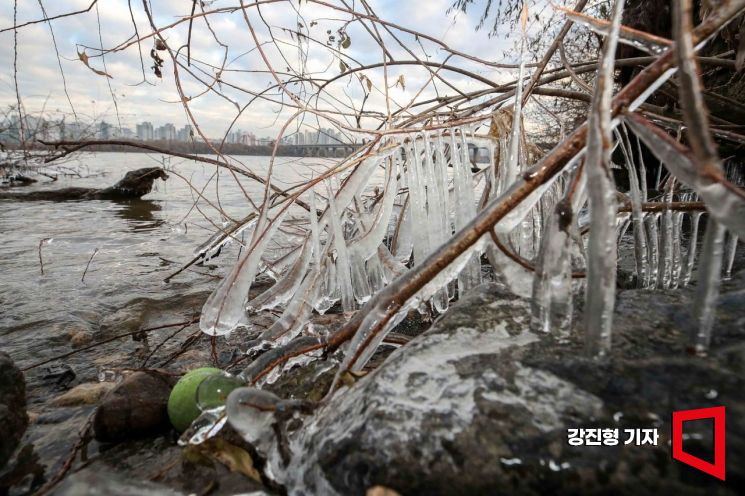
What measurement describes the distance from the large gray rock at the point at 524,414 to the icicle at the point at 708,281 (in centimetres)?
4

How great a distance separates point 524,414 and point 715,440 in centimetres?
32

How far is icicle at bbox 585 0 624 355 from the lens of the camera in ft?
2.59

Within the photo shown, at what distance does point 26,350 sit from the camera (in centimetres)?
228

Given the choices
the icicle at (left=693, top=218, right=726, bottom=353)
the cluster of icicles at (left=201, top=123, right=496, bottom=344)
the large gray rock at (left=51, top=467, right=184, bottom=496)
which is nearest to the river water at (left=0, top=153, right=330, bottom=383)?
the cluster of icicles at (left=201, top=123, right=496, bottom=344)

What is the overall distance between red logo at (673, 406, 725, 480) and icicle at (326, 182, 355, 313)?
4.56ft

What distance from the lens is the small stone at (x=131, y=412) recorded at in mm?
1444

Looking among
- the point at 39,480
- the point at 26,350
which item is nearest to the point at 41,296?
the point at 26,350

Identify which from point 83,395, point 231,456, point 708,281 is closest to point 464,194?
point 708,281

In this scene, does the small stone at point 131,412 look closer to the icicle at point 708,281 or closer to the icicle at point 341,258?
the icicle at point 341,258

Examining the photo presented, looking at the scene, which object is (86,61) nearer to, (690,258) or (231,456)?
(231,456)

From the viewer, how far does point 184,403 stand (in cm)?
144

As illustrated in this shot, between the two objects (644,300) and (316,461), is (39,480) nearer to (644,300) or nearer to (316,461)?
(316,461)

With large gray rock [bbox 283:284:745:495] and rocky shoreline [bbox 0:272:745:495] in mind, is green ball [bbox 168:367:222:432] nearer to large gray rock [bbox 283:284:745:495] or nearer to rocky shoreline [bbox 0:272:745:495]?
rocky shoreline [bbox 0:272:745:495]

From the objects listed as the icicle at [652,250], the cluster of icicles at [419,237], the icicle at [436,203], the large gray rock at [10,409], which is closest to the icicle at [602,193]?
the cluster of icicles at [419,237]
